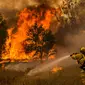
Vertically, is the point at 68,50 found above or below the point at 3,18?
below

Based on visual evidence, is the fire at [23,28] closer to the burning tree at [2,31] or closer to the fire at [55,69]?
the burning tree at [2,31]

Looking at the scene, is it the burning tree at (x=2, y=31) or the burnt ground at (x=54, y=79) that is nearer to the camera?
the burnt ground at (x=54, y=79)

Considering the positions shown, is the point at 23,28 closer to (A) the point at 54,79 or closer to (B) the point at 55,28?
(B) the point at 55,28

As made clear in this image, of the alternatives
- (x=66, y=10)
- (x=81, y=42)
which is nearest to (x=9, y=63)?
(x=81, y=42)

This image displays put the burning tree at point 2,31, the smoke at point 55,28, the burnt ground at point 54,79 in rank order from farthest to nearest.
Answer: the burning tree at point 2,31, the smoke at point 55,28, the burnt ground at point 54,79

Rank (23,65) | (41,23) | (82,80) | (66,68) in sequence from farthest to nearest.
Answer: (41,23), (23,65), (66,68), (82,80)

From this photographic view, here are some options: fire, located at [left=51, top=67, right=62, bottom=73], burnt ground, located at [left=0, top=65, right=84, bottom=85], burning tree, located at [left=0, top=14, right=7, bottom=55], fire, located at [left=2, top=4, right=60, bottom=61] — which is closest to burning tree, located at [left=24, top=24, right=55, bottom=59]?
fire, located at [left=2, top=4, right=60, bottom=61]

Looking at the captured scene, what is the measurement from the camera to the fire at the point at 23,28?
133 feet

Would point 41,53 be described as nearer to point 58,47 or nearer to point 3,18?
point 58,47

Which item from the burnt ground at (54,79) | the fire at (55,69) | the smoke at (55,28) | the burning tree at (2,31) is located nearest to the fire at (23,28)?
the burning tree at (2,31)

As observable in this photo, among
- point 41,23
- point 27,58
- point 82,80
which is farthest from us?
point 41,23

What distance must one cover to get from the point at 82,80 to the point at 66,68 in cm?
693

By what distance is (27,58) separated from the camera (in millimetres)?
40000

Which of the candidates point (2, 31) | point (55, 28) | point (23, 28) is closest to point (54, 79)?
point (23, 28)
